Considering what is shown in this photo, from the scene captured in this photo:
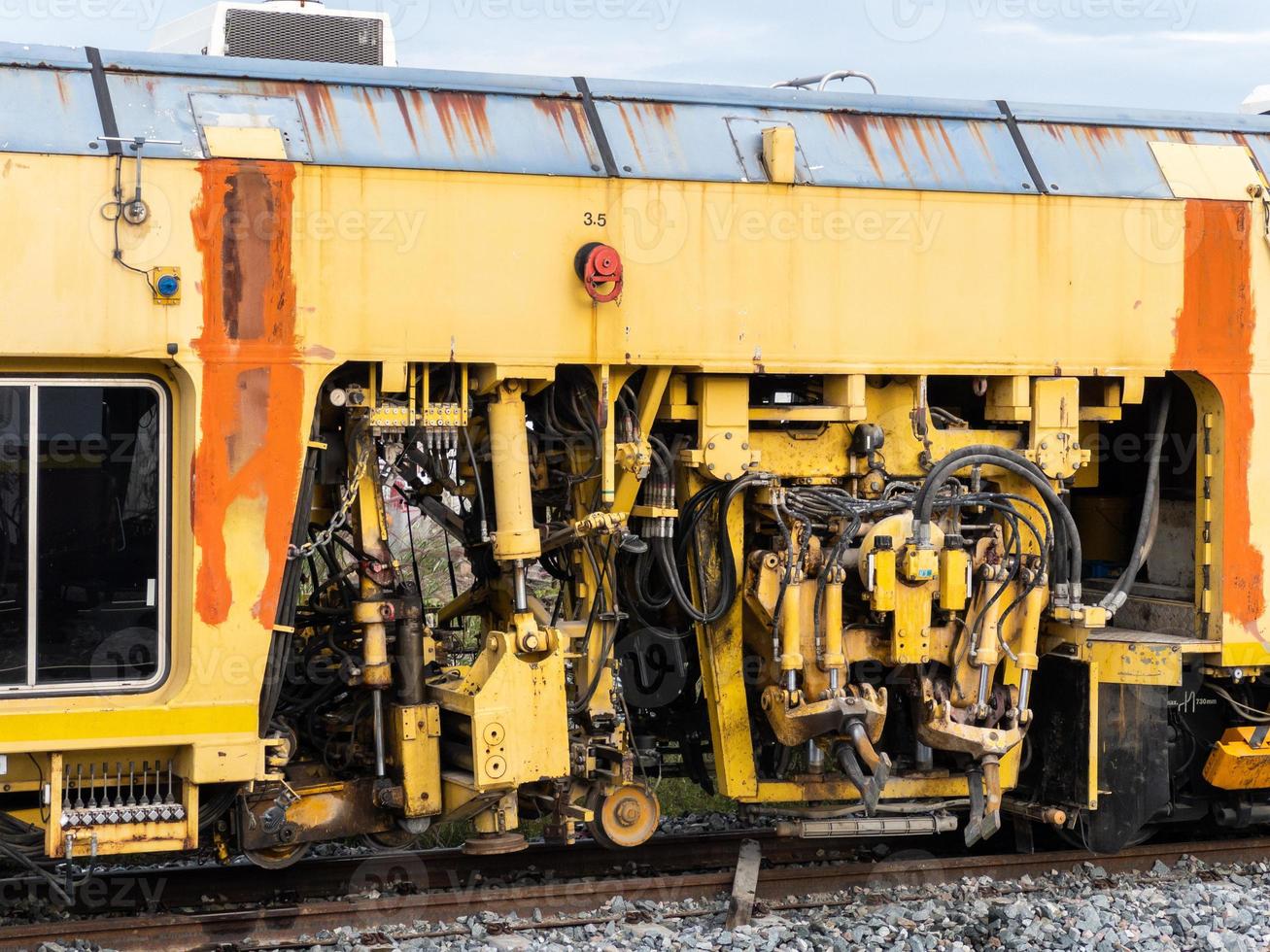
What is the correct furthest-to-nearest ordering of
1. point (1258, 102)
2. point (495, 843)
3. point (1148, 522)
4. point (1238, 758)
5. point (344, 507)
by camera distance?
1. point (1258, 102)
2. point (1238, 758)
3. point (1148, 522)
4. point (495, 843)
5. point (344, 507)

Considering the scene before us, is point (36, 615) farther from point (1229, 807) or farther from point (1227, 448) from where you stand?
point (1229, 807)

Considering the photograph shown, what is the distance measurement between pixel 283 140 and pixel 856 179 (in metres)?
2.44

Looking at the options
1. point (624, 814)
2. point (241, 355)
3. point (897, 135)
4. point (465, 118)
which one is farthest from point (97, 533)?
point (897, 135)

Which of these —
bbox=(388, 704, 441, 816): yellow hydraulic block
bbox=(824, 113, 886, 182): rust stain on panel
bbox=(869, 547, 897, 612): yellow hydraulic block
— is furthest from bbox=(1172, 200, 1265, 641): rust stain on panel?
bbox=(388, 704, 441, 816): yellow hydraulic block

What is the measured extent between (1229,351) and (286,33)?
4521 millimetres

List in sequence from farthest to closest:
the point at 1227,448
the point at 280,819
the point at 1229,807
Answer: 1. the point at 1229,807
2. the point at 1227,448
3. the point at 280,819

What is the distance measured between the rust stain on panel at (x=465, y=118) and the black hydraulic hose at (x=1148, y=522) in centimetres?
348

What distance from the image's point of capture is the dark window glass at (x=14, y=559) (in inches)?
224

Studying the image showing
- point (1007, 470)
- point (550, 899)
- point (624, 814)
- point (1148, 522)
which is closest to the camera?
point (624, 814)

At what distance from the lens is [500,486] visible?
20.5ft

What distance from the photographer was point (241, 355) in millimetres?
5762

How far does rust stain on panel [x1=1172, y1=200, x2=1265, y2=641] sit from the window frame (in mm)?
4553

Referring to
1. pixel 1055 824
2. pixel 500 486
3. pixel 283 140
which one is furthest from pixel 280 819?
pixel 1055 824

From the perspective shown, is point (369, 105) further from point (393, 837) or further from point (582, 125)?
point (393, 837)
